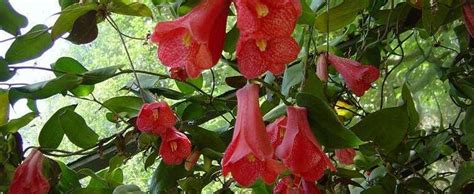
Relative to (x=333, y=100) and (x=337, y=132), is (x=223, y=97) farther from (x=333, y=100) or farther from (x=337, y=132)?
(x=337, y=132)

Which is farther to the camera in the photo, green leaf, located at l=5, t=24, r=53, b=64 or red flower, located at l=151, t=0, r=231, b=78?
green leaf, located at l=5, t=24, r=53, b=64

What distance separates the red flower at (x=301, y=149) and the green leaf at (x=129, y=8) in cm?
19

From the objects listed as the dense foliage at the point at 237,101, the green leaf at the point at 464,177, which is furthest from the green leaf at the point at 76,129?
the green leaf at the point at 464,177

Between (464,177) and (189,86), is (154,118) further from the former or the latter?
(464,177)

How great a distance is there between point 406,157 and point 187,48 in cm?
41

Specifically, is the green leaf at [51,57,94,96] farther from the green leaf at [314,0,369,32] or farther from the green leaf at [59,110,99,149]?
the green leaf at [314,0,369,32]

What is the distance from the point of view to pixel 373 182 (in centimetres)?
70

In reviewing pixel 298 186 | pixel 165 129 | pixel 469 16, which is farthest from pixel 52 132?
pixel 469 16

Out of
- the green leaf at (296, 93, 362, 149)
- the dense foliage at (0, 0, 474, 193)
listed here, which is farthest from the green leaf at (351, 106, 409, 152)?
the green leaf at (296, 93, 362, 149)

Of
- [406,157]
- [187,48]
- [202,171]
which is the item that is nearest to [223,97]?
[202,171]

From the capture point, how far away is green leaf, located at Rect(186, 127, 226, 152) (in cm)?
58

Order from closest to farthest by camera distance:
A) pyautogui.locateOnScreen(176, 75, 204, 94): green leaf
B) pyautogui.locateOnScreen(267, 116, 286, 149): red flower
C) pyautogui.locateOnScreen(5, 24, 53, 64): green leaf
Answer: pyautogui.locateOnScreen(267, 116, 286, 149): red flower → pyautogui.locateOnScreen(5, 24, 53, 64): green leaf → pyautogui.locateOnScreen(176, 75, 204, 94): green leaf

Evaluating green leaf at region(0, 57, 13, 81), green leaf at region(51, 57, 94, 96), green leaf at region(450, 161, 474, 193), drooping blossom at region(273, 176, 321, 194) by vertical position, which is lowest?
green leaf at region(450, 161, 474, 193)

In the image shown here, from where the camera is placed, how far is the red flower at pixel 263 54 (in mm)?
358
